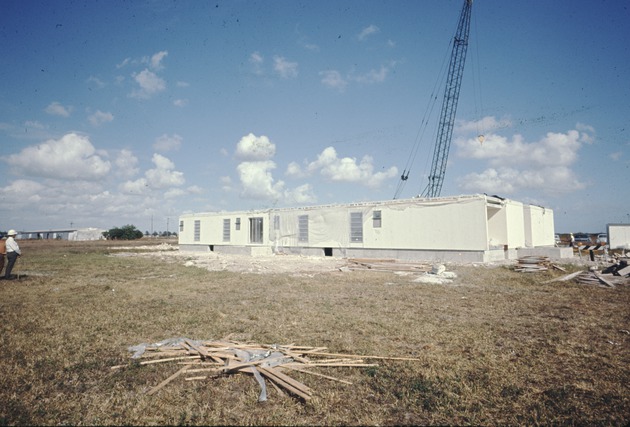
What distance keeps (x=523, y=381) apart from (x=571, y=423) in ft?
3.26

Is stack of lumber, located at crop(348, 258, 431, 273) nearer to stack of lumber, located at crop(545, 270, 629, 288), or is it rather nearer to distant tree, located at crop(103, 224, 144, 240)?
stack of lumber, located at crop(545, 270, 629, 288)

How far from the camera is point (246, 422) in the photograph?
11.8ft

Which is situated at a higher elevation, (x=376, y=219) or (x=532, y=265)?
(x=376, y=219)

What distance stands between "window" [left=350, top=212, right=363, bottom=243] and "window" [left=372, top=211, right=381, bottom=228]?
957mm

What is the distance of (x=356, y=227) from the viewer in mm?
24641

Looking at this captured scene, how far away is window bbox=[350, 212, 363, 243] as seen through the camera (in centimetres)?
2442

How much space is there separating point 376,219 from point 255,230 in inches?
474

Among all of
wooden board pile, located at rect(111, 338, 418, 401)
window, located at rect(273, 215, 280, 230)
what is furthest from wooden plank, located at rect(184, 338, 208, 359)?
window, located at rect(273, 215, 280, 230)

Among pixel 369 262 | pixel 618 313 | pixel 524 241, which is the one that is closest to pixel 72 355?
pixel 618 313

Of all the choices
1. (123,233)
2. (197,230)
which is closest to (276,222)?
(197,230)

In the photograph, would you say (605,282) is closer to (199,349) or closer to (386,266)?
(386,266)

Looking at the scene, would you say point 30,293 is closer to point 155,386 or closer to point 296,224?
point 155,386

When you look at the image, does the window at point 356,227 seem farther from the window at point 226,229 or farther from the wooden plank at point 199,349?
the wooden plank at point 199,349

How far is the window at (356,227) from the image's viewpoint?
24.4m
